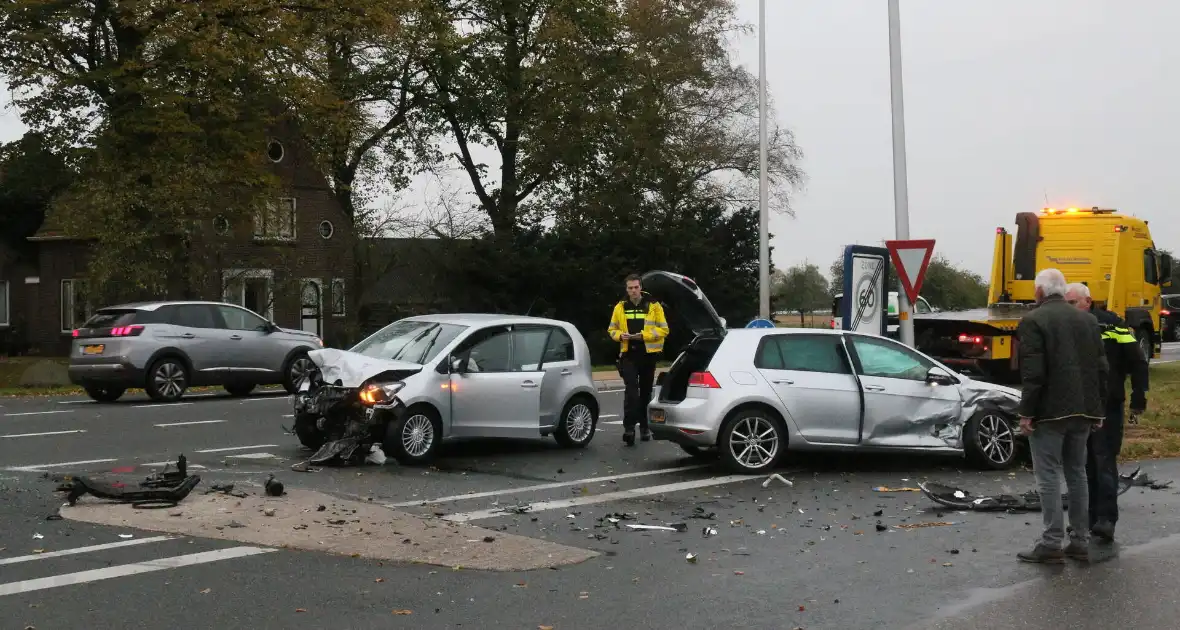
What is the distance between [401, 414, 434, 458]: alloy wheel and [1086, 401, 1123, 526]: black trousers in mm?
6407

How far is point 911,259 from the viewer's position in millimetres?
15102

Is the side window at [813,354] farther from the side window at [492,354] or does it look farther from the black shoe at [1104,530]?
the black shoe at [1104,530]

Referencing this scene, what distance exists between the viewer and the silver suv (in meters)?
20.3

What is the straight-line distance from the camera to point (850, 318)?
1489 centimetres

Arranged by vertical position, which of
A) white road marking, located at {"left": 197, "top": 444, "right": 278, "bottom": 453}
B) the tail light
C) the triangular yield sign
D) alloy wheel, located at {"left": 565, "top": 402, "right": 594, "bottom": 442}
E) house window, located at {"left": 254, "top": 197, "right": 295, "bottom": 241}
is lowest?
white road marking, located at {"left": 197, "top": 444, "right": 278, "bottom": 453}

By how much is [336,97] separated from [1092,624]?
29.9 m

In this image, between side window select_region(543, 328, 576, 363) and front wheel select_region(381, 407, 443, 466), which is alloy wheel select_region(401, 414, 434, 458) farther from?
side window select_region(543, 328, 576, 363)

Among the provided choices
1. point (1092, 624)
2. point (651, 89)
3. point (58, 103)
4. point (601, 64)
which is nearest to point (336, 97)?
point (58, 103)

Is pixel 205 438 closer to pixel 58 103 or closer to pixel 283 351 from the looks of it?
pixel 283 351

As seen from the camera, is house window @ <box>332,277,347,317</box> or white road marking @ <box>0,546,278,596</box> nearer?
white road marking @ <box>0,546,278,596</box>

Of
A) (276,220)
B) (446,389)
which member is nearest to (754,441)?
(446,389)

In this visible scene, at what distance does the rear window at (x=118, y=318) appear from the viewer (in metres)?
20.6

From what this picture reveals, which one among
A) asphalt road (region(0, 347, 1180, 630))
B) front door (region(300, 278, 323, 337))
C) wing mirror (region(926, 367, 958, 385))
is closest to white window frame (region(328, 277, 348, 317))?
front door (region(300, 278, 323, 337))

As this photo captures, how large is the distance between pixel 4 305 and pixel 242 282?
20.3 m
